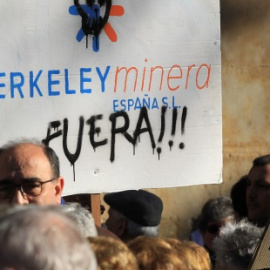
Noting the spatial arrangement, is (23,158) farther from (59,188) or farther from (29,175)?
(59,188)

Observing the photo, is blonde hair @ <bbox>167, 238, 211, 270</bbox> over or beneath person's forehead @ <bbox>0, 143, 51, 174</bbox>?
beneath

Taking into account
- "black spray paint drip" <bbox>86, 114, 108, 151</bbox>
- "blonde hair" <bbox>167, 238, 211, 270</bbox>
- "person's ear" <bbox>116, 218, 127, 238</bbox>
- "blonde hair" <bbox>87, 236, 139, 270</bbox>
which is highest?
"black spray paint drip" <bbox>86, 114, 108, 151</bbox>

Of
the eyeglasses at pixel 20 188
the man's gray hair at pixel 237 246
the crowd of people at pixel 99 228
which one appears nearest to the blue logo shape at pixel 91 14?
the crowd of people at pixel 99 228

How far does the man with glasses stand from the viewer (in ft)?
11.2

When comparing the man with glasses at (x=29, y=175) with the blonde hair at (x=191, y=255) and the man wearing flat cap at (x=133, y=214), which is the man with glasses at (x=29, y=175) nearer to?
the blonde hair at (x=191, y=255)

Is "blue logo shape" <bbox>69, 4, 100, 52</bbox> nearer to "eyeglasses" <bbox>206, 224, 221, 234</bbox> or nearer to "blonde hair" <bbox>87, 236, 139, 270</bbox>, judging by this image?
"blonde hair" <bbox>87, 236, 139, 270</bbox>

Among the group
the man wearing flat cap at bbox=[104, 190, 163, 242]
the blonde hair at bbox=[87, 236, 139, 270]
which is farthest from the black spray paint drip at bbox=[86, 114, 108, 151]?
the blonde hair at bbox=[87, 236, 139, 270]

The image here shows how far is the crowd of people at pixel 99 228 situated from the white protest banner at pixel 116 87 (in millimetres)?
275

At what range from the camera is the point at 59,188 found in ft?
11.6

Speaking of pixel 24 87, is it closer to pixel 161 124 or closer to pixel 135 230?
pixel 161 124

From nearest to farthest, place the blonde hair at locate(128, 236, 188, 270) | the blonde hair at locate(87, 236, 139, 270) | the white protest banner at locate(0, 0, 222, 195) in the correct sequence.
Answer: the blonde hair at locate(87, 236, 139, 270) < the blonde hair at locate(128, 236, 188, 270) < the white protest banner at locate(0, 0, 222, 195)

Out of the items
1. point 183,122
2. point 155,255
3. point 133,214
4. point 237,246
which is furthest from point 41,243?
point 133,214

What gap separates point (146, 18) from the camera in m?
4.15

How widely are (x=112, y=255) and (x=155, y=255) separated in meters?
0.21
